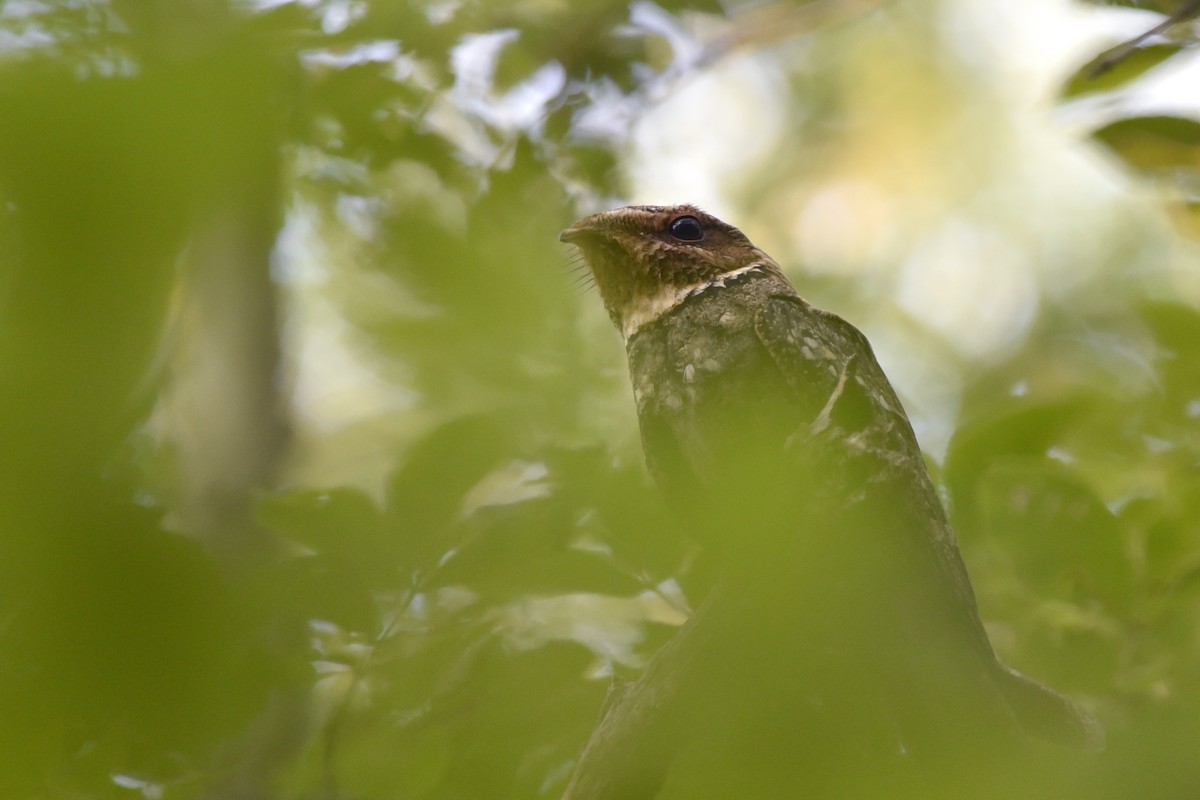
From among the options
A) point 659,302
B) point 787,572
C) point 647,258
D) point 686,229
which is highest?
point 686,229

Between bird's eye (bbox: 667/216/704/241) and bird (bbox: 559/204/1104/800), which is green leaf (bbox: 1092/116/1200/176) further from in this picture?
bird's eye (bbox: 667/216/704/241)

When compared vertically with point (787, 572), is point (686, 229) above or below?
above

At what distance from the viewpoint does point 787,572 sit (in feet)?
6.10

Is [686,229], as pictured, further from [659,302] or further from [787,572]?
[787,572]

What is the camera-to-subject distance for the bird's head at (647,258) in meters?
3.32

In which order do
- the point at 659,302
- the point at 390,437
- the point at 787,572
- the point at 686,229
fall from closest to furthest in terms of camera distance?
the point at 787,572
the point at 390,437
the point at 659,302
the point at 686,229

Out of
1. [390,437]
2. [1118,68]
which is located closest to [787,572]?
[390,437]

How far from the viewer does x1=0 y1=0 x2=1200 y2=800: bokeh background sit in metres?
1.08

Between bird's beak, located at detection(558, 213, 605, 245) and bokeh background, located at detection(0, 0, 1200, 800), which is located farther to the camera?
bird's beak, located at detection(558, 213, 605, 245)

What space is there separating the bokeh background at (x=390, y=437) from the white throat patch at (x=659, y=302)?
0.96 ft

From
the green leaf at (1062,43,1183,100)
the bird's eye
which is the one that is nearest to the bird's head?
the bird's eye

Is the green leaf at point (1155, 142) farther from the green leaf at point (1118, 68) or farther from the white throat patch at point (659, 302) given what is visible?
the white throat patch at point (659, 302)

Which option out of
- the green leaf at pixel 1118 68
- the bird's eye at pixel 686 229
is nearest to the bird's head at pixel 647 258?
the bird's eye at pixel 686 229

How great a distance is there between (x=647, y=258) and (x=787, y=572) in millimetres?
1685
